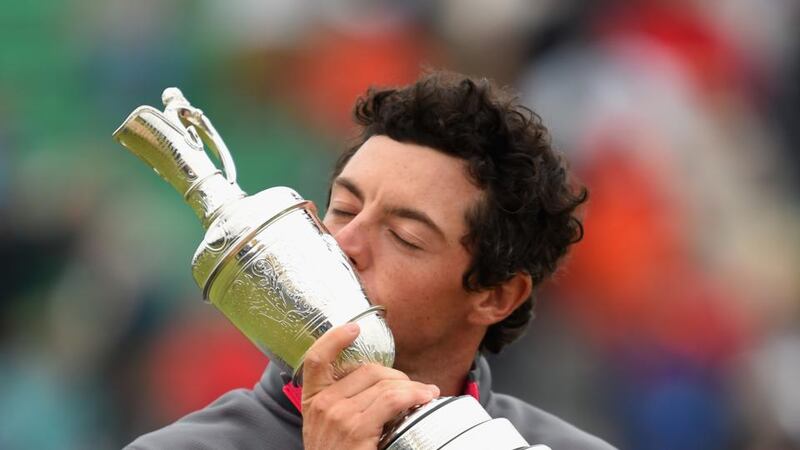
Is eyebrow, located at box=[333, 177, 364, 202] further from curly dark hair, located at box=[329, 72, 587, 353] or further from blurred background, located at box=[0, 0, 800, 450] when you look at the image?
blurred background, located at box=[0, 0, 800, 450]

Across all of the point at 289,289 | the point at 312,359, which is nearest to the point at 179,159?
the point at 289,289

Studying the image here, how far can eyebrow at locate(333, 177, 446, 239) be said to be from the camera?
256 cm

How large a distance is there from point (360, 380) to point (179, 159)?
452mm

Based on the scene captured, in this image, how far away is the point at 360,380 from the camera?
206cm

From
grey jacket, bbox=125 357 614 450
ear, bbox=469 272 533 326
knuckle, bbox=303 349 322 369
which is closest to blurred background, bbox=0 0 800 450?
ear, bbox=469 272 533 326

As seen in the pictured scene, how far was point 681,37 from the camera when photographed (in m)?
5.70

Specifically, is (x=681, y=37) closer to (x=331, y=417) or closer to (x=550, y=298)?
(x=550, y=298)

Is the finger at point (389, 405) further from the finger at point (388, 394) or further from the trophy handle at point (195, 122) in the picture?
the trophy handle at point (195, 122)

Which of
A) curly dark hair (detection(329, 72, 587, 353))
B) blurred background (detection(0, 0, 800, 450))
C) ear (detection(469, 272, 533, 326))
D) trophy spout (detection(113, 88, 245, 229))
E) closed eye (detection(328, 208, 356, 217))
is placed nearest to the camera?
trophy spout (detection(113, 88, 245, 229))

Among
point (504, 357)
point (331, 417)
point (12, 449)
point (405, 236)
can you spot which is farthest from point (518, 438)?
point (12, 449)

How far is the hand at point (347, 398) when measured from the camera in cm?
202

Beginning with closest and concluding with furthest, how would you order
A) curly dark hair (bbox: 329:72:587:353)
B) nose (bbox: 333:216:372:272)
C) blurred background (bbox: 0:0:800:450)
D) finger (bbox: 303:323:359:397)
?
finger (bbox: 303:323:359:397)
nose (bbox: 333:216:372:272)
curly dark hair (bbox: 329:72:587:353)
blurred background (bbox: 0:0:800:450)

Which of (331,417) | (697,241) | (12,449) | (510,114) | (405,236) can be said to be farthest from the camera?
(697,241)

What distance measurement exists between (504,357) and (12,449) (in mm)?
1830
